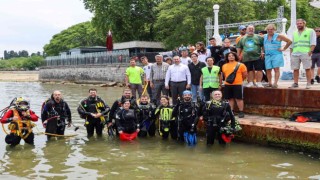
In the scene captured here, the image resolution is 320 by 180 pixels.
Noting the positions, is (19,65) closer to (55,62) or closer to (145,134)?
(55,62)

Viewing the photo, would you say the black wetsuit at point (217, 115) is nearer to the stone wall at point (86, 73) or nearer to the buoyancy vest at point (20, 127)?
the buoyancy vest at point (20, 127)

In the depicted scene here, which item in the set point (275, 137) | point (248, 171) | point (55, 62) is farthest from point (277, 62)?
point (55, 62)

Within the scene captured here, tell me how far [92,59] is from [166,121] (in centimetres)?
4103

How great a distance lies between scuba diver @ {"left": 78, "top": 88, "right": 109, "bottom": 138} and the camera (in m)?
10.8

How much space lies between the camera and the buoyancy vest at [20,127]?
9734 millimetres

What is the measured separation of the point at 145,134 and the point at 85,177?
12.6 ft


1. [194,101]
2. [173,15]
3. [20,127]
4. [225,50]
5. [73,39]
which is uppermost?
[73,39]

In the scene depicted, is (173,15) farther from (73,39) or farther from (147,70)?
(73,39)

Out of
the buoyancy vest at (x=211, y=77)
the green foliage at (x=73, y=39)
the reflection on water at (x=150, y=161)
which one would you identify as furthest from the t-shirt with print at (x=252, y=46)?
the green foliage at (x=73, y=39)

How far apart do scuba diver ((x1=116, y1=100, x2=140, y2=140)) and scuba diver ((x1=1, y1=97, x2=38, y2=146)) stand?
1.93m

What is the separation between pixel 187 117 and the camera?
9688 millimetres

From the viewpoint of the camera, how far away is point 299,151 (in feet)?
28.3

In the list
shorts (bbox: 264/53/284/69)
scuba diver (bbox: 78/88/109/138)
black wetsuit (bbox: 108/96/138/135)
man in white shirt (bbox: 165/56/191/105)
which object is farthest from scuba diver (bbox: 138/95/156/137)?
shorts (bbox: 264/53/284/69)

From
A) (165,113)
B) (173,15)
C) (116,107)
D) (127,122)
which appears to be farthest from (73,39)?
(165,113)
